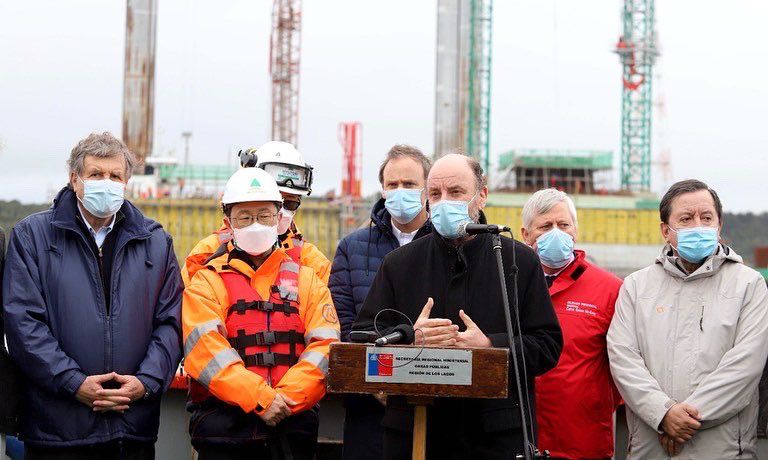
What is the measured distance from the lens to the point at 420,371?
163 inches

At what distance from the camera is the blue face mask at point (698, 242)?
5328mm

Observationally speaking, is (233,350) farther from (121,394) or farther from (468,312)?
(468,312)

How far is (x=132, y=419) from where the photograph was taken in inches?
204

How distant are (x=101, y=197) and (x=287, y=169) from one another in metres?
1.17

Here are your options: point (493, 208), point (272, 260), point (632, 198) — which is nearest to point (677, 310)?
point (272, 260)

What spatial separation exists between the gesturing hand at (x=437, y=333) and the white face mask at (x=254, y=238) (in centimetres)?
125

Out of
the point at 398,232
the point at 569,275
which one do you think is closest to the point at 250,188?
→ the point at 398,232

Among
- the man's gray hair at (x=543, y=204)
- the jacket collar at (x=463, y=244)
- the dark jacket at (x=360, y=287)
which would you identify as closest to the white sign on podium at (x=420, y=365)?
the jacket collar at (x=463, y=244)

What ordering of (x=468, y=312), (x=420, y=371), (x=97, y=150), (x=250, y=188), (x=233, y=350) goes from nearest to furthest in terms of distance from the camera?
1. (x=420, y=371)
2. (x=468, y=312)
3. (x=233, y=350)
4. (x=250, y=188)
5. (x=97, y=150)

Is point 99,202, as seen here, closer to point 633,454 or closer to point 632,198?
point 633,454

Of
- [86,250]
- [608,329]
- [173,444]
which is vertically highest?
[86,250]

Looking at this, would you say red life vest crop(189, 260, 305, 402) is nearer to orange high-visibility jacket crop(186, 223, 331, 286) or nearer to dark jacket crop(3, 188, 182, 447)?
dark jacket crop(3, 188, 182, 447)

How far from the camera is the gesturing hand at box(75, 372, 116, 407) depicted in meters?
5.04

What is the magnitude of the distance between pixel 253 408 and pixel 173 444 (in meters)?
1.74
